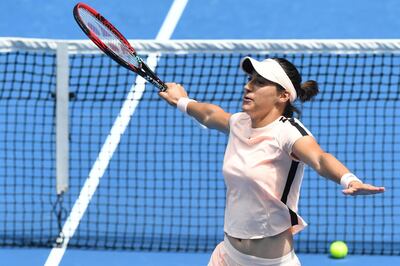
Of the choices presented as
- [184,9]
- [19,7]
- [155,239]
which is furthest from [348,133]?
[19,7]

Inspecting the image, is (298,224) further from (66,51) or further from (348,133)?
(348,133)

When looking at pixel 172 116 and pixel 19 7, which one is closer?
pixel 172 116

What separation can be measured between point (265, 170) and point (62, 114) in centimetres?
432

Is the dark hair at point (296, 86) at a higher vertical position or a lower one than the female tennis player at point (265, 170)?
higher

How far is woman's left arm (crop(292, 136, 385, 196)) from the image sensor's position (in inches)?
202

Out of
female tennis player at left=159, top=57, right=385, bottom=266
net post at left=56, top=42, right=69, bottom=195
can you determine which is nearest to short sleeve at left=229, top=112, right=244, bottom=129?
female tennis player at left=159, top=57, right=385, bottom=266

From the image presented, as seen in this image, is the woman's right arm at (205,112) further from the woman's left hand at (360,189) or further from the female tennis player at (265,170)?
the woman's left hand at (360,189)

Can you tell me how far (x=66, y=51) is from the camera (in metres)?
9.84

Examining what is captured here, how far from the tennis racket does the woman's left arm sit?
156cm

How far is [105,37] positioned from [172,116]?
4.34 meters

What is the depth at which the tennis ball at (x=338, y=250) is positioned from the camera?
9273 millimetres

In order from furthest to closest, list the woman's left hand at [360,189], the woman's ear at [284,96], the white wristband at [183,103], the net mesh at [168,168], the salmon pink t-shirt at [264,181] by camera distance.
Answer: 1. the net mesh at [168,168]
2. the white wristband at [183,103]
3. the woman's ear at [284,96]
4. the salmon pink t-shirt at [264,181]
5. the woman's left hand at [360,189]

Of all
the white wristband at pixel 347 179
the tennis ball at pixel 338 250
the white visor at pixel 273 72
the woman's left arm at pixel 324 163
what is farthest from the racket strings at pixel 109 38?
the tennis ball at pixel 338 250

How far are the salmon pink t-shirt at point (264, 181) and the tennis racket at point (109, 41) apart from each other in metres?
1.22
